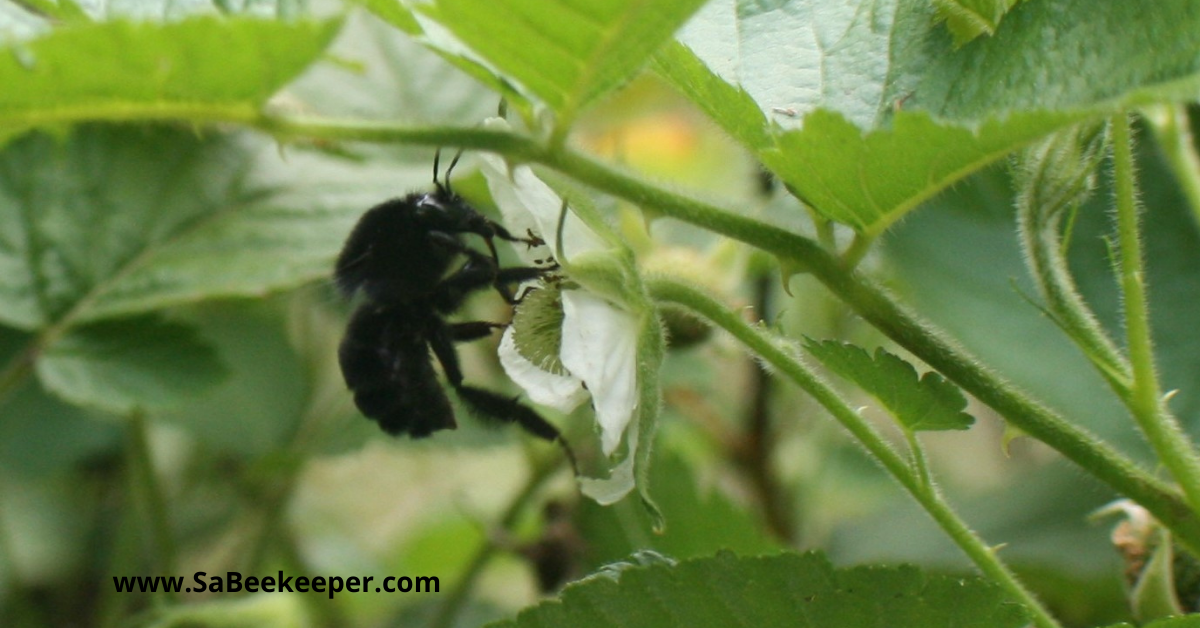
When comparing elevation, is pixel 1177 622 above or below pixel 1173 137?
below

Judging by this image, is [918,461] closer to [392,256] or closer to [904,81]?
[904,81]

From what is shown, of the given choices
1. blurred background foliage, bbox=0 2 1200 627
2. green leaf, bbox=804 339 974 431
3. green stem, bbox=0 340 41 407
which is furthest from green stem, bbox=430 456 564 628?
green leaf, bbox=804 339 974 431

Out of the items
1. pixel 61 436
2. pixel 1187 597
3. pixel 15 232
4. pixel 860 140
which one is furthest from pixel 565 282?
pixel 61 436

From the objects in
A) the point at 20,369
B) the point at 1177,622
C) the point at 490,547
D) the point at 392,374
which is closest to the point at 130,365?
the point at 20,369

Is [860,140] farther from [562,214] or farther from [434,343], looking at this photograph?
[434,343]

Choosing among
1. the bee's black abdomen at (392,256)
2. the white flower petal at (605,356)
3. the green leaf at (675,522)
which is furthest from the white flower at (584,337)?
the green leaf at (675,522)

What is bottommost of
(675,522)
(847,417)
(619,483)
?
(675,522)

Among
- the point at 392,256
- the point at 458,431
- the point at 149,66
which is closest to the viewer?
the point at 149,66

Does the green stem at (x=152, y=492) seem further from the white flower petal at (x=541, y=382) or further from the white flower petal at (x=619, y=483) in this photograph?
the white flower petal at (x=619, y=483)
